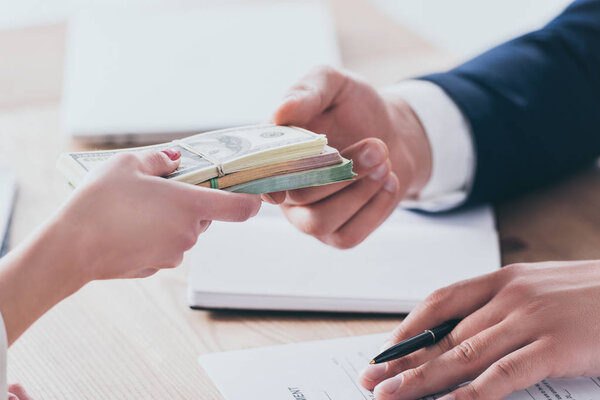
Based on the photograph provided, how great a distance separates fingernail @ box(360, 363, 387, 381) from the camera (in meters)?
0.73

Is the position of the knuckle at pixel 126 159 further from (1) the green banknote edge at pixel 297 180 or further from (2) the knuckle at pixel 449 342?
(2) the knuckle at pixel 449 342

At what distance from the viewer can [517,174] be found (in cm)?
114

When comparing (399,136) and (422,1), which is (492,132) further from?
(422,1)

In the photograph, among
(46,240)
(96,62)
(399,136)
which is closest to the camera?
(46,240)

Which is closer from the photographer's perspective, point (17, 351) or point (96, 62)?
point (17, 351)

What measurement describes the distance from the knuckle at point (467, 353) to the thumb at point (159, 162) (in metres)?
0.33

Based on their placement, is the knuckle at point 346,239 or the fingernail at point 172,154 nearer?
the fingernail at point 172,154

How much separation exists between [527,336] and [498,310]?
4 cm

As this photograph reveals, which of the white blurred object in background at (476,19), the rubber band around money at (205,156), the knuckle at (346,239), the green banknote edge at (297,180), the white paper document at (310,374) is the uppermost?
the rubber band around money at (205,156)

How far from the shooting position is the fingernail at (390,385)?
27.7 inches

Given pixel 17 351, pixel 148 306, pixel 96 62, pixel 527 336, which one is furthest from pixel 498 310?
pixel 96 62

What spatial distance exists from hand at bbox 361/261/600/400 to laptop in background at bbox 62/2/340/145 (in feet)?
1.91

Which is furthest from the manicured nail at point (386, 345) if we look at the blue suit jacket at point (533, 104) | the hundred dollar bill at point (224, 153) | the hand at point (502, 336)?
the blue suit jacket at point (533, 104)

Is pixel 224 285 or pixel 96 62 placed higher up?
pixel 96 62
